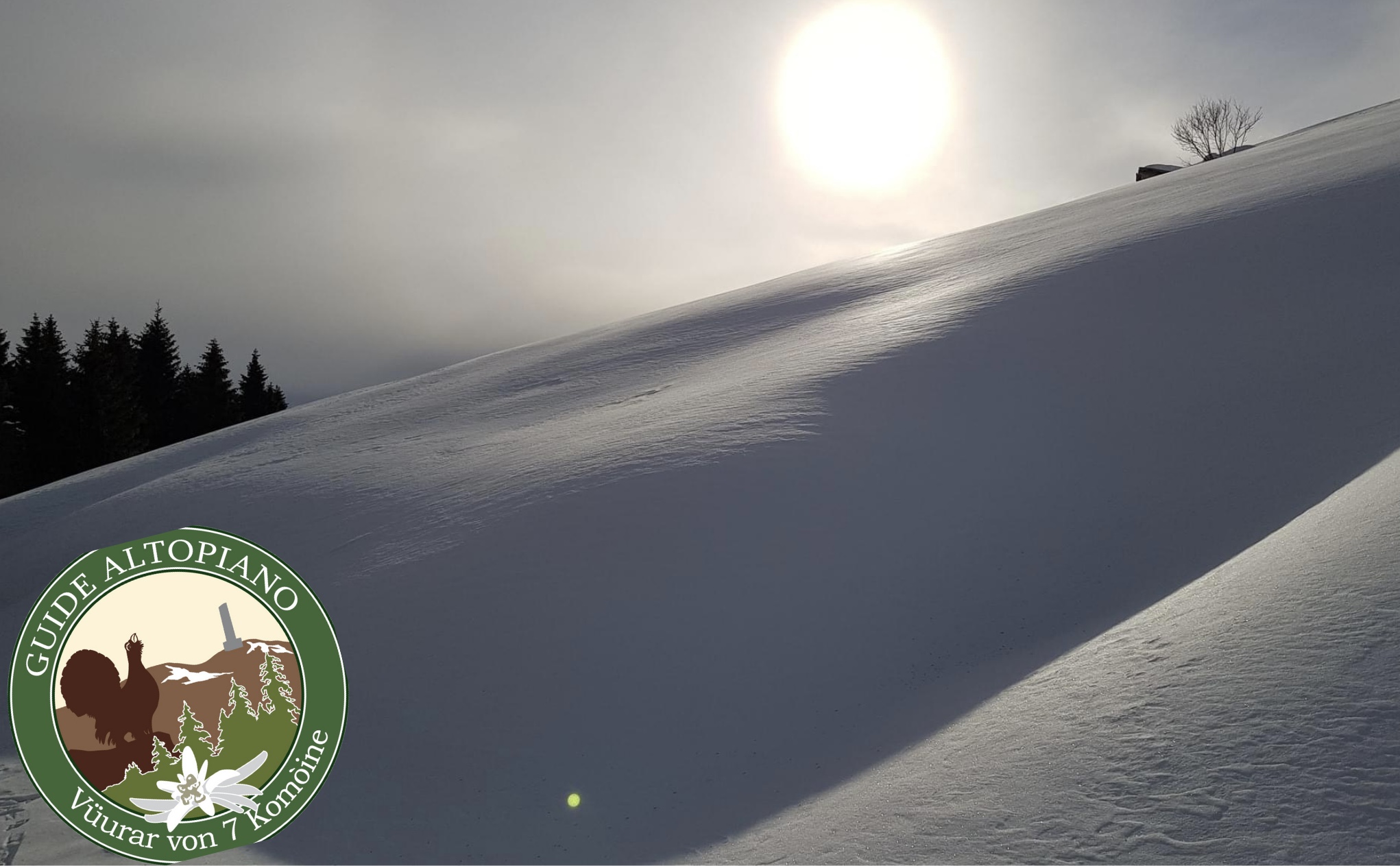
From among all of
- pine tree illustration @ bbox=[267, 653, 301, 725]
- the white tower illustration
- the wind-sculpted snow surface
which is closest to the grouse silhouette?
the white tower illustration

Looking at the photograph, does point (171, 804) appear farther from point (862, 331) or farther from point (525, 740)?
point (862, 331)

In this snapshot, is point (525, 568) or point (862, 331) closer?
point (525, 568)

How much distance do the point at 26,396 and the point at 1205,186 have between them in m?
39.0

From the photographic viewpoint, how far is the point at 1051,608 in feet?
17.3

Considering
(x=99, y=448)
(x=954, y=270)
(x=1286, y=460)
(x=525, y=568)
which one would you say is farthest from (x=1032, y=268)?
(x=99, y=448)

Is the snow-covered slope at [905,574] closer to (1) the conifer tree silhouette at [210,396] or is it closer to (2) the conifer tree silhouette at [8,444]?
(2) the conifer tree silhouette at [8,444]

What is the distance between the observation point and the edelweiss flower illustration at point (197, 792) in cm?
389

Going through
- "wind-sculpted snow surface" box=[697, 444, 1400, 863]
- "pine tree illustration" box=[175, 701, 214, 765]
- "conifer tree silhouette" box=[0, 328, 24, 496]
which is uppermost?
"conifer tree silhouette" box=[0, 328, 24, 496]

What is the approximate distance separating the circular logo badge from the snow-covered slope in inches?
21.2

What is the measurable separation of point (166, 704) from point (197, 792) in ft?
1.56

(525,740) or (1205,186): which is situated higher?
(1205,186)

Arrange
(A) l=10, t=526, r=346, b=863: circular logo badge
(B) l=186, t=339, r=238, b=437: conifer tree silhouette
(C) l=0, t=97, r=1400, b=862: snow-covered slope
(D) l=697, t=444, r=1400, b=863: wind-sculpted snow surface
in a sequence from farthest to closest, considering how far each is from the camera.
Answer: (B) l=186, t=339, r=238, b=437: conifer tree silhouette, (A) l=10, t=526, r=346, b=863: circular logo badge, (C) l=0, t=97, r=1400, b=862: snow-covered slope, (D) l=697, t=444, r=1400, b=863: wind-sculpted snow surface

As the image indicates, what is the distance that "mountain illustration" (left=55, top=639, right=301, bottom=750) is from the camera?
3.97 m

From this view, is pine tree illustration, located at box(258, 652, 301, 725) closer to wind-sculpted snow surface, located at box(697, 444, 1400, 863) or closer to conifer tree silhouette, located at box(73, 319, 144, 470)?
wind-sculpted snow surface, located at box(697, 444, 1400, 863)
